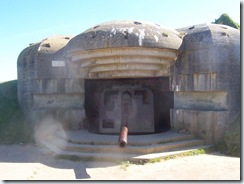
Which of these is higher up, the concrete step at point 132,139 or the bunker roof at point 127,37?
the bunker roof at point 127,37

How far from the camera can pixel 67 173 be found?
479 cm

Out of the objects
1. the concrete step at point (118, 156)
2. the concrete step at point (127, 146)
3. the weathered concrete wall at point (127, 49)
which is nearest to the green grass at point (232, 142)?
the concrete step at point (127, 146)

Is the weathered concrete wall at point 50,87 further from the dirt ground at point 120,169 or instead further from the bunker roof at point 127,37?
the dirt ground at point 120,169

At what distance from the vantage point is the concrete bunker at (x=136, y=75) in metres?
6.52

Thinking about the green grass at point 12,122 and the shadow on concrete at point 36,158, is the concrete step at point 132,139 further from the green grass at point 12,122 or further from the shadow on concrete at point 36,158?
the green grass at point 12,122

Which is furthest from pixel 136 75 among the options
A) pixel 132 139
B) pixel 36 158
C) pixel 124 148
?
pixel 36 158

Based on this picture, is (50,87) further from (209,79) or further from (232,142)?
(232,142)

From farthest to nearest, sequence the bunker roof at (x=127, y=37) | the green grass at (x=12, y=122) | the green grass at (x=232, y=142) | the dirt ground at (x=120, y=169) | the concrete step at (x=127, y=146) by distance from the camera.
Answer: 1. the green grass at (x=12, y=122)
2. the bunker roof at (x=127, y=37)
3. the green grass at (x=232, y=142)
4. the concrete step at (x=127, y=146)
5. the dirt ground at (x=120, y=169)

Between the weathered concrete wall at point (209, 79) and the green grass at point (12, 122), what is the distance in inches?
173

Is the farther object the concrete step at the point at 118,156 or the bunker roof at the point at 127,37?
the bunker roof at the point at 127,37

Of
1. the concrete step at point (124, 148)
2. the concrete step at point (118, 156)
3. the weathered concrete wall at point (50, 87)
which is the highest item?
the weathered concrete wall at point (50, 87)

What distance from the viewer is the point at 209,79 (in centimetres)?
660

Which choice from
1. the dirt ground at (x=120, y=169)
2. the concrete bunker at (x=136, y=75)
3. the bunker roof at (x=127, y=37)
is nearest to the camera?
the dirt ground at (x=120, y=169)

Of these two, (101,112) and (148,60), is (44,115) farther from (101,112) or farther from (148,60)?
(148,60)
